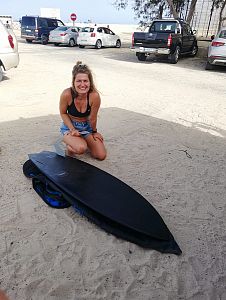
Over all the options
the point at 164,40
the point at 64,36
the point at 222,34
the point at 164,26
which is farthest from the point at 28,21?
the point at 222,34

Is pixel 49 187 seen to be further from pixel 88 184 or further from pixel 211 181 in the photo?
pixel 211 181

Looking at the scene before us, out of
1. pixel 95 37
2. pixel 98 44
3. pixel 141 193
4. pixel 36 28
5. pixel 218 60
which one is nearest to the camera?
pixel 141 193

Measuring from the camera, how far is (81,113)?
12.8 feet

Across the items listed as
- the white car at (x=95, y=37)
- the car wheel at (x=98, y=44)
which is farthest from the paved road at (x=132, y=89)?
the car wheel at (x=98, y=44)

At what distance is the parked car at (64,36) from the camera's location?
20.8m

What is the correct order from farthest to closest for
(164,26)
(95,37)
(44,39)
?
(44,39) → (95,37) → (164,26)

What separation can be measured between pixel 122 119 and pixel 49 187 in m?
2.96

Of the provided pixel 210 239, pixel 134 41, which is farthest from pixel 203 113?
pixel 134 41

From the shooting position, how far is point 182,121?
19.0 feet

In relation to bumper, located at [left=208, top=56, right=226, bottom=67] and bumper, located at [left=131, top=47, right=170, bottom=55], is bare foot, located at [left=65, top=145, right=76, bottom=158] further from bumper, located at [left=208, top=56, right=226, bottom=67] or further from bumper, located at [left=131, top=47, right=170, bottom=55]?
bumper, located at [left=131, top=47, right=170, bottom=55]

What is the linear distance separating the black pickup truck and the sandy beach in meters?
6.84

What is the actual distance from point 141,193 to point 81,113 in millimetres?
1387

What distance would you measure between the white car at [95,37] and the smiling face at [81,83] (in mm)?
17202

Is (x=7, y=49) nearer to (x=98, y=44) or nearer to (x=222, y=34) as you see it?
(x=222, y=34)
